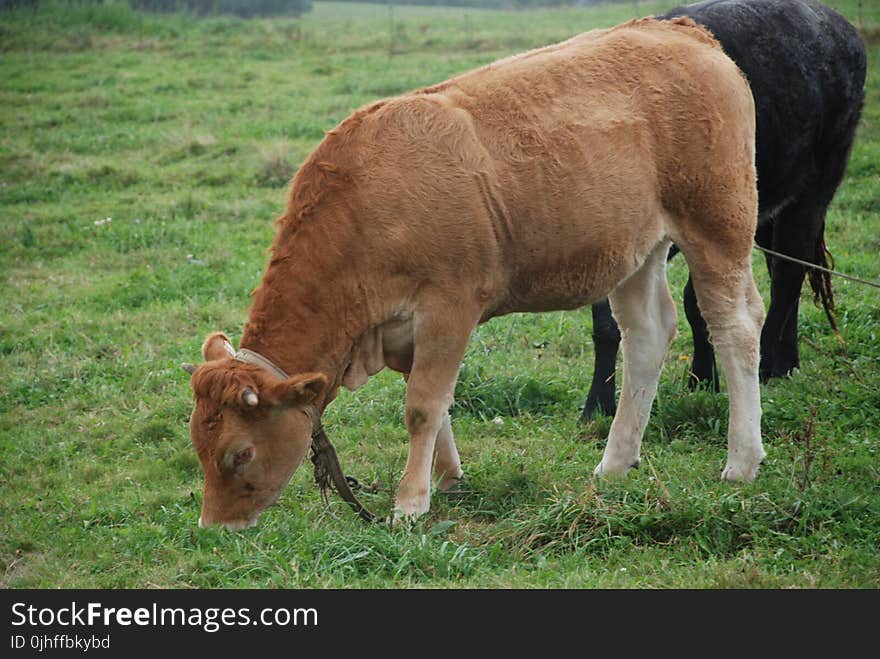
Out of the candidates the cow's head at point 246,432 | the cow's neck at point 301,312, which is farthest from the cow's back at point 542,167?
the cow's head at point 246,432

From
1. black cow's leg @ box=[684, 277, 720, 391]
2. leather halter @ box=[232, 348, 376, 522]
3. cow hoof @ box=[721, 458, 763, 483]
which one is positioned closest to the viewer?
leather halter @ box=[232, 348, 376, 522]

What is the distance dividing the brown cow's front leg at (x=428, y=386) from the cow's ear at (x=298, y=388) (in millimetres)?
506

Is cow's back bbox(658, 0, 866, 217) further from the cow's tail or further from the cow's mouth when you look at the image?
the cow's mouth

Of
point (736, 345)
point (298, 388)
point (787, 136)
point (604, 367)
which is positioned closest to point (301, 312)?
point (298, 388)

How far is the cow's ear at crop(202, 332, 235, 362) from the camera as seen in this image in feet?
17.1

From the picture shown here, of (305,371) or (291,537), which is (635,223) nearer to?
(305,371)

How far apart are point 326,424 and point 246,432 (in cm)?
217

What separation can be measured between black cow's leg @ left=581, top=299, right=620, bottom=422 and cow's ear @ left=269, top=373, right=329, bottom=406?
2499 millimetres

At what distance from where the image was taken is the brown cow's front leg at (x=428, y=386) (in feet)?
16.7

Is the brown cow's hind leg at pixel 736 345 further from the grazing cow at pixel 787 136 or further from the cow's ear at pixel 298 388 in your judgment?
the cow's ear at pixel 298 388

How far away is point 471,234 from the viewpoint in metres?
5.06

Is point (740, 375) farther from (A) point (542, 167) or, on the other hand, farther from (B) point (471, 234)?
(B) point (471, 234)

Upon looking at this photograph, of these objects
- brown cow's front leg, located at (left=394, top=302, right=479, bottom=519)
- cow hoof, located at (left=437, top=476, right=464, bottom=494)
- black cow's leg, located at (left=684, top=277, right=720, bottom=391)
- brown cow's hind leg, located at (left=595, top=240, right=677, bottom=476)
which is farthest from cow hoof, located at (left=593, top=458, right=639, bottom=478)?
black cow's leg, located at (left=684, top=277, right=720, bottom=391)
